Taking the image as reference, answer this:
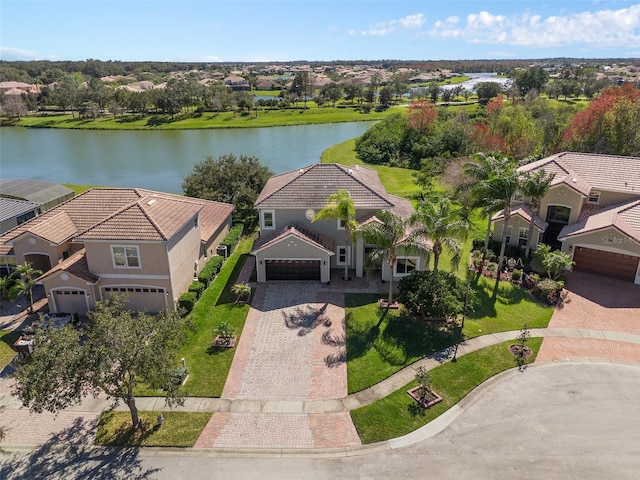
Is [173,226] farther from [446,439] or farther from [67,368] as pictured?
[446,439]

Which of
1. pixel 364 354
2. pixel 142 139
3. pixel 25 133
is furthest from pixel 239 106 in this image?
pixel 364 354

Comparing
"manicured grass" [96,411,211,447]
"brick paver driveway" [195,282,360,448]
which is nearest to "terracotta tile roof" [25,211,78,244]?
"brick paver driveway" [195,282,360,448]

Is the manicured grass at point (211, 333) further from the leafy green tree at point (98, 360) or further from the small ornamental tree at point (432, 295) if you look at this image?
the small ornamental tree at point (432, 295)

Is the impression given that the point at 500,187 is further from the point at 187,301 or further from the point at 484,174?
the point at 187,301

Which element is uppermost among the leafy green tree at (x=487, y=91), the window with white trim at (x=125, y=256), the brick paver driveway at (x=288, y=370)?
the leafy green tree at (x=487, y=91)

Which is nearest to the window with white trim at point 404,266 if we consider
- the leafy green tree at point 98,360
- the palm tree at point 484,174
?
the palm tree at point 484,174

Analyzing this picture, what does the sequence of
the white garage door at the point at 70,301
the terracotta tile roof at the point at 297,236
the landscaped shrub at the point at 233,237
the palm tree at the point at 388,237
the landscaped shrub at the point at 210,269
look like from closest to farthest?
the palm tree at the point at 388,237 → the white garage door at the point at 70,301 → the terracotta tile roof at the point at 297,236 → the landscaped shrub at the point at 210,269 → the landscaped shrub at the point at 233,237
